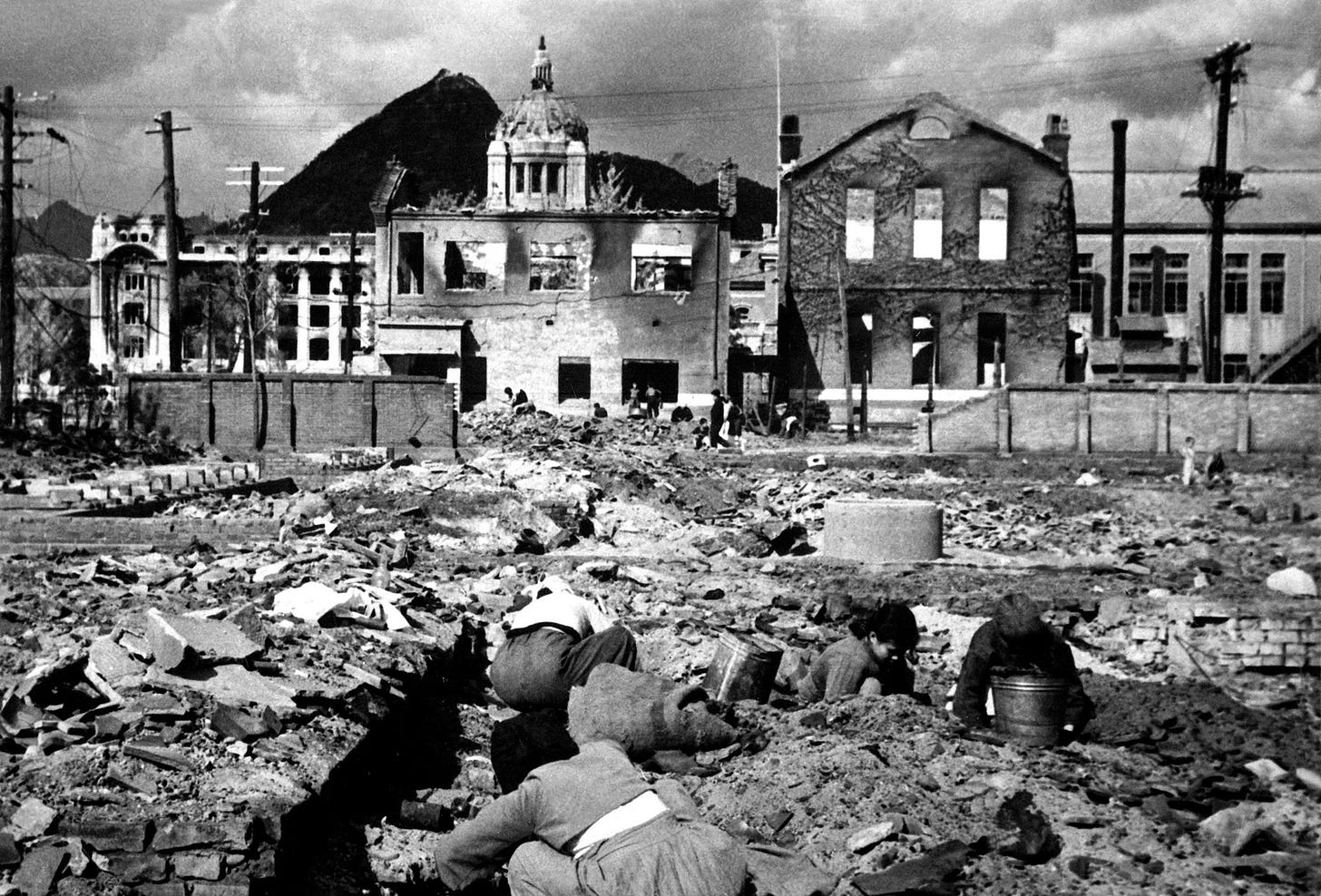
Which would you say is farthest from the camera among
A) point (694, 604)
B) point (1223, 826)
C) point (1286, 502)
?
point (1286, 502)

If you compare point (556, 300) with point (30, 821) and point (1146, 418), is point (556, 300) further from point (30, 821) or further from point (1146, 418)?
point (30, 821)

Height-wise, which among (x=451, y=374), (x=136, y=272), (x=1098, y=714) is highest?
(x=136, y=272)

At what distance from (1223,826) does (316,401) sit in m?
27.6

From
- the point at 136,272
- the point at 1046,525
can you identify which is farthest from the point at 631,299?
the point at 136,272

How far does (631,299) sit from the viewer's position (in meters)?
40.0

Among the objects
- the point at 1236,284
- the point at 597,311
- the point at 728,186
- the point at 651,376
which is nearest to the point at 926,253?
the point at 728,186

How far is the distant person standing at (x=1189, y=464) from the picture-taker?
2544 cm

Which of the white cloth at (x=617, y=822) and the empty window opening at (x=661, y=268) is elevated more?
the empty window opening at (x=661, y=268)

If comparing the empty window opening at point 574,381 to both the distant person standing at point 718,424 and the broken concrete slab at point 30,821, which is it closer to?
the distant person standing at point 718,424

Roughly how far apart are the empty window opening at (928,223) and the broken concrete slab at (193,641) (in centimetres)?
3584

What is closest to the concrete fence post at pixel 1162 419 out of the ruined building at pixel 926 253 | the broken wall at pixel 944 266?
the ruined building at pixel 926 253

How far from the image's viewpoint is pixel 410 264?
4122cm

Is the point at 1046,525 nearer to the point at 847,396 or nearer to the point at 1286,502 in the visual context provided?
the point at 1286,502

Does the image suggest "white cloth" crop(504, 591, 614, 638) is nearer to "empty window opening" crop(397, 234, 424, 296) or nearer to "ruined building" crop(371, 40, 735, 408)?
"ruined building" crop(371, 40, 735, 408)
